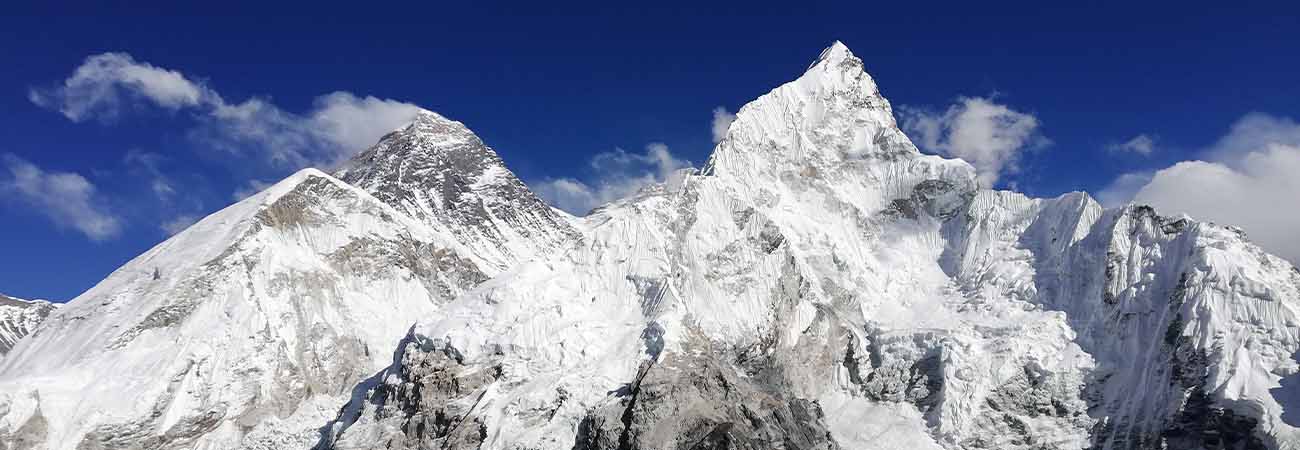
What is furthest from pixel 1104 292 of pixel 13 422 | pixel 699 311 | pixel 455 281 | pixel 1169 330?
pixel 13 422

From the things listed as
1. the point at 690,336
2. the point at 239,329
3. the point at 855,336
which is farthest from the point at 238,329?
the point at 855,336

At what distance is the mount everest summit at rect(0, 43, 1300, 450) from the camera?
12712 cm

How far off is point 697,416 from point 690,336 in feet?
65.2

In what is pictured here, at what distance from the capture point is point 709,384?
128875mm

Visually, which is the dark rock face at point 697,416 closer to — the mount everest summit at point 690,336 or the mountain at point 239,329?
the mount everest summit at point 690,336

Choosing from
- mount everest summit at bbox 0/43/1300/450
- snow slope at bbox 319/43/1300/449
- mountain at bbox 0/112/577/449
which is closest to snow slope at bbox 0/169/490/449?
mountain at bbox 0/112/577/449

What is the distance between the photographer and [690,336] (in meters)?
142

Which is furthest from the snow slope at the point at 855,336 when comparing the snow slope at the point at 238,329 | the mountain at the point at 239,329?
the snow slope at the point at 238,329

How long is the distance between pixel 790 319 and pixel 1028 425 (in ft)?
123

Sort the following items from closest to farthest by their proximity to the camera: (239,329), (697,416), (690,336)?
(697,416), (690,336), (239,329)

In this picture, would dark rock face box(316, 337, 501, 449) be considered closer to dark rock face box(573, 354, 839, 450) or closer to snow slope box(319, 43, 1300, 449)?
snow slope box(319, 43, 1300, 449)

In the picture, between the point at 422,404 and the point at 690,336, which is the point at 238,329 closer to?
the point at 422,404

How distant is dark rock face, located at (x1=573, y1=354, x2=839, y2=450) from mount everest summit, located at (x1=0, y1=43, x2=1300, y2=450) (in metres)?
0.38

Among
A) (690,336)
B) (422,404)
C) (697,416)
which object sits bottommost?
(697,416)
